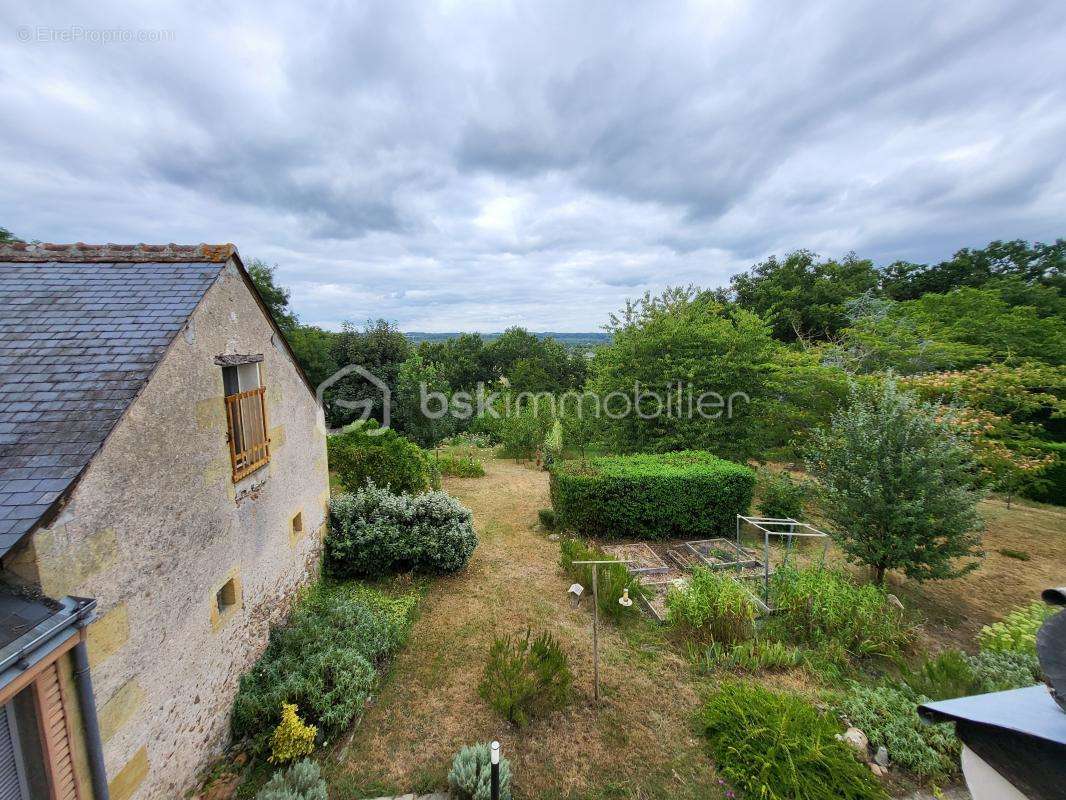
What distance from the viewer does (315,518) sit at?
740 cm

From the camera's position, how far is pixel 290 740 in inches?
174

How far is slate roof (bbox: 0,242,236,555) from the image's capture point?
108 inches

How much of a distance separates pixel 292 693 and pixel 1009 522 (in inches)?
704

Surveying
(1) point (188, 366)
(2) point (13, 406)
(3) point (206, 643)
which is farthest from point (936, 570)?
(2) point (13, 406)

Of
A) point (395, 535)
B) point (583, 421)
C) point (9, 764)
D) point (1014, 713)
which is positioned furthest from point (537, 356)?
point (1014, 713)

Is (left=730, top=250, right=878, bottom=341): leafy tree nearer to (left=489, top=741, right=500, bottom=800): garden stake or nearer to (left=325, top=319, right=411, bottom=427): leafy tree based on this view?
(left=325, top=319, right=411, bottom=427): leafy tree

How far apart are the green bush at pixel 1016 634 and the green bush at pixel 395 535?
324 inches

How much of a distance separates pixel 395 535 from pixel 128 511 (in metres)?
5.12

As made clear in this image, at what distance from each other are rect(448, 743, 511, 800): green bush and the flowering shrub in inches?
63.7

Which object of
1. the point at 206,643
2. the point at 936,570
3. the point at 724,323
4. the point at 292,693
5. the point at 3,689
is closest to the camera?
the point at 3,689

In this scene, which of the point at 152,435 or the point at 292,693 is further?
the point at 292,693

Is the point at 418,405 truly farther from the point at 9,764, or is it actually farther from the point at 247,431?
the point at 9,764

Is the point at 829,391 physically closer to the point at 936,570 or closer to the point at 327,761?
the point at 936,570

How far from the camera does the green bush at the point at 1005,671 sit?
4.89 m
